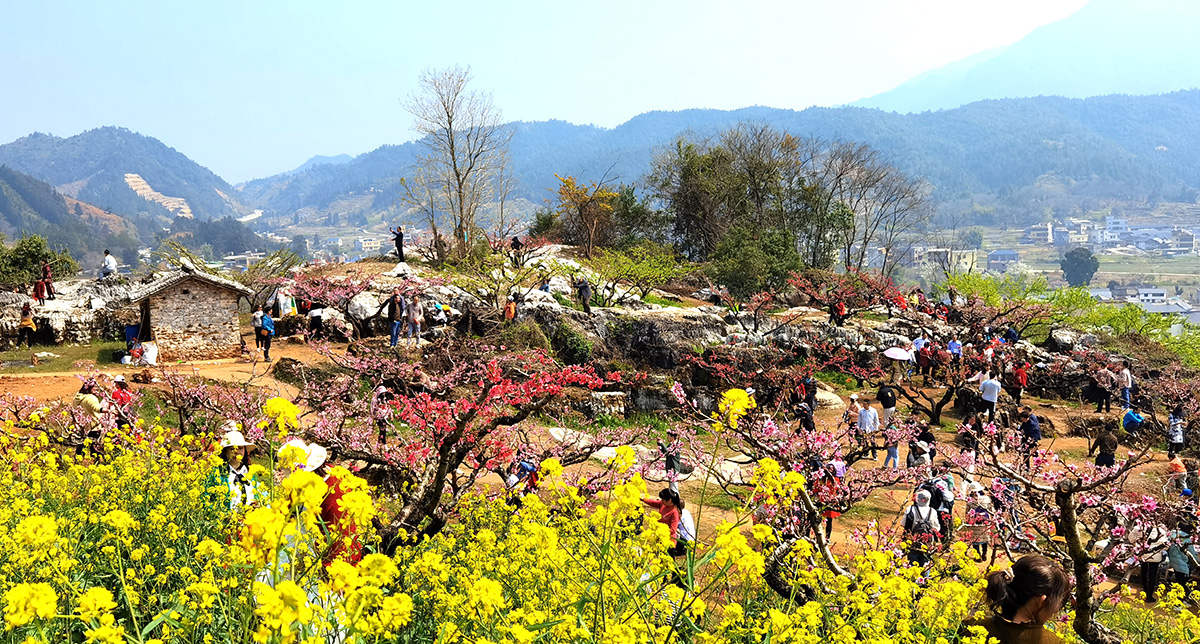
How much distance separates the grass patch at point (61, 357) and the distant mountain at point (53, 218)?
10807 cm

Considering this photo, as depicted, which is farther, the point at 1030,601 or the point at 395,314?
the point at 395,314

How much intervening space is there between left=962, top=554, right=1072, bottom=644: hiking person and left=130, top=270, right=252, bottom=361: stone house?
1614 cm

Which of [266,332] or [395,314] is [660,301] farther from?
[266,332]

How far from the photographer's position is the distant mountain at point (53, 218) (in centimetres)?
11056

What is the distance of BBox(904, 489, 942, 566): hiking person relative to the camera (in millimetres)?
6910

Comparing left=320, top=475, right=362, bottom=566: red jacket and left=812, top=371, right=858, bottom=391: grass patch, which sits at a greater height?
left=320, top=475, right=362, bottom=566: red jacket

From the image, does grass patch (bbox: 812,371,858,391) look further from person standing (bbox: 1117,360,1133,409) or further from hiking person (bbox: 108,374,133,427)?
hiking person (bbox: 108,374,133,427)

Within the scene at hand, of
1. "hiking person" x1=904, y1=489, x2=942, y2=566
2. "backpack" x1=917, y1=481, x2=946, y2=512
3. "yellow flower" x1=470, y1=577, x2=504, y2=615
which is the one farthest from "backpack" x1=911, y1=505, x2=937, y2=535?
"yellow flower" x1=470, y1=577, x2=504, y2=615

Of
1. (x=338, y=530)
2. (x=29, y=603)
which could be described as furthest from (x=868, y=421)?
(x=29, y=603)

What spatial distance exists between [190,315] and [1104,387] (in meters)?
21.6

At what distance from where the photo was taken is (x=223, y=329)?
16.0 metres

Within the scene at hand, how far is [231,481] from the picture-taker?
6.26m

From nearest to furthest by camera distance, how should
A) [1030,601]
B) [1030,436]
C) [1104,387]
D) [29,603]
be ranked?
[29,603] → [1030,601] → [1030,436] → [1104,387]

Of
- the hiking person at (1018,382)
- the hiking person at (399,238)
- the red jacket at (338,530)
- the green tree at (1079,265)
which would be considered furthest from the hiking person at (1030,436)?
the green tree at (1079,265)
